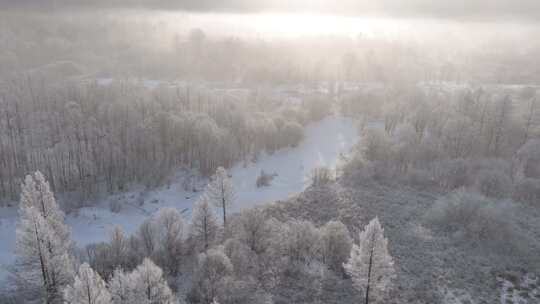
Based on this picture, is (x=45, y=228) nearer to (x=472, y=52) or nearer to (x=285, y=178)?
(x=285, y=178)

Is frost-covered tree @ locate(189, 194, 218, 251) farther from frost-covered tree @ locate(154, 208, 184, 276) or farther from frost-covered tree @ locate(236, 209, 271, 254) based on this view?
frost-covered tree @ locate(236, 209, 271, 254)

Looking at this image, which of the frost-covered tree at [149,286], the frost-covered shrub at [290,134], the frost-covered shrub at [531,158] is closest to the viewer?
the frost-covered tree at [149,286]

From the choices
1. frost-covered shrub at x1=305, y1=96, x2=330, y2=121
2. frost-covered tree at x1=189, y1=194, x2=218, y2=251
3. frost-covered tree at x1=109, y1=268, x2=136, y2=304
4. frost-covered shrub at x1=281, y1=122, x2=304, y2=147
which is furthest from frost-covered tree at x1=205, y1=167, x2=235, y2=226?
frost-covered shrub at x1=305, y1=96, x2=330, y2=121

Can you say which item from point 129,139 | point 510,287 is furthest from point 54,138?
point 510,287

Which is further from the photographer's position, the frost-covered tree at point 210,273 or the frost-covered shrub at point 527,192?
the frost-covered shrub at point 527,192

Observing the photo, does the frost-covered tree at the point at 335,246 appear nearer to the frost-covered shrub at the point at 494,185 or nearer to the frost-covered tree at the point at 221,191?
the frost-covered tree at the point at 221,191

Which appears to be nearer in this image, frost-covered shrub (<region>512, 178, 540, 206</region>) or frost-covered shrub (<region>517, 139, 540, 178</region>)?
frost-covered shrub (<region>512, 178, 540, 206</region>)

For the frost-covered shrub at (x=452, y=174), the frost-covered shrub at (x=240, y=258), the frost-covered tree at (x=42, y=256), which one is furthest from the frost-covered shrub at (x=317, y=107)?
the frost-covered tree at (x=42, y=256)
